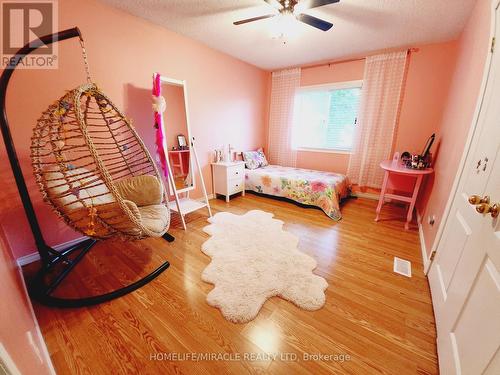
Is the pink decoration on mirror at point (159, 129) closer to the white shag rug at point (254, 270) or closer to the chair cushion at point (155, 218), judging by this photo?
the chair cushion at point (155, 218)

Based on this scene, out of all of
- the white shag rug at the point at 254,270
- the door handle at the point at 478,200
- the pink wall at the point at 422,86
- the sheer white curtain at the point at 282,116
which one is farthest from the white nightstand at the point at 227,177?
the door handle at the point at 478,200

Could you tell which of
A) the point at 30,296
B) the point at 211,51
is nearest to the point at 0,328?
the point at 30,296

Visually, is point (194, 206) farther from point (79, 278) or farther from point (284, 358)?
point (284, 358)

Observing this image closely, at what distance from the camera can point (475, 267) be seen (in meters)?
0.94

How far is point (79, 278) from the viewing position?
1.68 m

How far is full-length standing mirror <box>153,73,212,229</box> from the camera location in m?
2.41

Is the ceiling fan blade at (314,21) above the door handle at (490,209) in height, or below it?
above

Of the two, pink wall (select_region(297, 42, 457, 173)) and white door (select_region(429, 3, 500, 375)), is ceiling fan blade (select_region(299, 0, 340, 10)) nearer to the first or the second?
white door (select_region(429, 3, 500, 375))

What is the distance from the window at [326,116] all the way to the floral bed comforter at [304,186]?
73cm

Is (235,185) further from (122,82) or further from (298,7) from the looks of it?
(298,7)

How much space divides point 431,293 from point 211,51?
3.89 meters

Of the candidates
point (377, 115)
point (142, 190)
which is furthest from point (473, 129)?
point (142, 190)

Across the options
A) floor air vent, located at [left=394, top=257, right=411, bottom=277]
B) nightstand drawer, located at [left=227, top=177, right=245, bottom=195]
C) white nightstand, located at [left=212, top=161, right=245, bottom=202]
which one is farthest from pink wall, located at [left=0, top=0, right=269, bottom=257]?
floor air vent, located at [left=394, top=257, right=411, bottom=277]

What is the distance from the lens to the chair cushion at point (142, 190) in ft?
6.59
